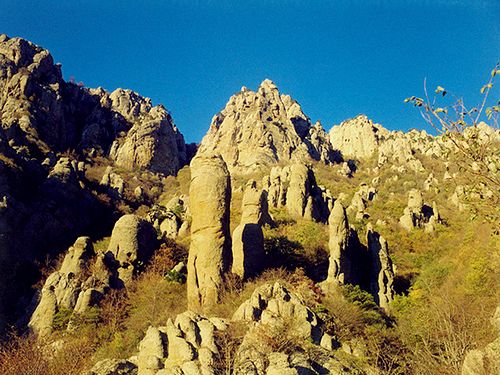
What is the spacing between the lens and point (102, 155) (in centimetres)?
5634

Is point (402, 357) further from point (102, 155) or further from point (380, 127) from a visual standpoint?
point (380, 127)

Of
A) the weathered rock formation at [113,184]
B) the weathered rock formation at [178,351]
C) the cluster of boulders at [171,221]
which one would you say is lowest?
the weathered rock formation at [178,351]

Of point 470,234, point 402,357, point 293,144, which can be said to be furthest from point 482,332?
point 293,144

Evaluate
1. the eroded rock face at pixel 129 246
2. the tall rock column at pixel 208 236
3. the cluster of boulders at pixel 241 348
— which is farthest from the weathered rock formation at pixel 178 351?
the eroded rock face at pixel 129 246

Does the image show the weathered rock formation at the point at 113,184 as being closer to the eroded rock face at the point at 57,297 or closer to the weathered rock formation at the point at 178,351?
the eroded rock face at the point at 57,297

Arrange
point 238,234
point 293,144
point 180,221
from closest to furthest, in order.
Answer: point 238,234, point 180,221, point 293,144

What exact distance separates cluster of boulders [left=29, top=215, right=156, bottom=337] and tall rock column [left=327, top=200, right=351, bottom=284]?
8.62 m

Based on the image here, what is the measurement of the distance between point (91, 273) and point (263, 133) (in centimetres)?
5499

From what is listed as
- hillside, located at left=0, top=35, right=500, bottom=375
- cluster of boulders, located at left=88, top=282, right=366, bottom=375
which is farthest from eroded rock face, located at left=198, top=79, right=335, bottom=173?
A: cluster of boulders, located at left=88, top=282, right=366, bottom=375

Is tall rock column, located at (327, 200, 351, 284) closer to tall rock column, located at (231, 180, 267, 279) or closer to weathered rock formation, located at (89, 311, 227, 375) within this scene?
tall rock column, located at (231, 180, 267, 279)

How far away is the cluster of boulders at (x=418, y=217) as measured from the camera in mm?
32688

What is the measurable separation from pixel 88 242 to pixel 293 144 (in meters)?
55.7

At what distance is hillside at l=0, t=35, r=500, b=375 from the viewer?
34.6ft

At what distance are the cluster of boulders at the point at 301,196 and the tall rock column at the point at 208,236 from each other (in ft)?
53.9
